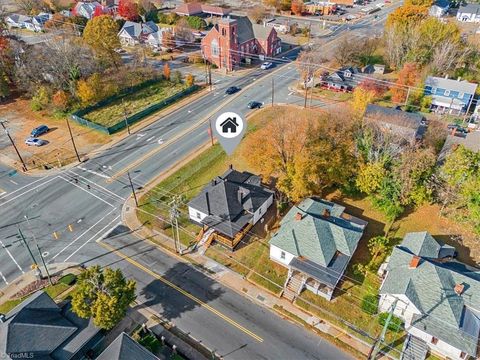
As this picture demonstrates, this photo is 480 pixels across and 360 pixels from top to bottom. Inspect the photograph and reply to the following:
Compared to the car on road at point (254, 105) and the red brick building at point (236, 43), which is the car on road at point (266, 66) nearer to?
the red brick building at point (236, 43)

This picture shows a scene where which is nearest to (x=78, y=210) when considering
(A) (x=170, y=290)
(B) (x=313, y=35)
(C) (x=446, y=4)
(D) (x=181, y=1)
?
(A) (x=170, y=290)

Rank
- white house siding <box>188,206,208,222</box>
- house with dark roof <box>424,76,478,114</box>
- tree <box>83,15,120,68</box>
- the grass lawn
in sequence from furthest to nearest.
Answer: tree <box>83,15,120,68</box> → the grass lawn → house with dark roof <box>424,76,478,114</box> → white house siding <box>188,206,208,222</box>

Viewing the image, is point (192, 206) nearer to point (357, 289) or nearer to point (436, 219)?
point (357, 289)

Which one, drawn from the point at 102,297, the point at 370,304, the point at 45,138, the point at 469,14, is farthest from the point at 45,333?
the point at 469,14

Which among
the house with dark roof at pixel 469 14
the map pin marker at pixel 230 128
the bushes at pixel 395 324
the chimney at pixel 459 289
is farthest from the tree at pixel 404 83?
the house with dark roof at pixel 469 14

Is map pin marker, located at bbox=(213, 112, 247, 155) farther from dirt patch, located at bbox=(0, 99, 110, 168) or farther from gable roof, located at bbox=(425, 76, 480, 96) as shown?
gable roof, located at bbox=(425, 76, 480, 96)

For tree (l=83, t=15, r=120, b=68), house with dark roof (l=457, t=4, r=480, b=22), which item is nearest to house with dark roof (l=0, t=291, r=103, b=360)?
tree (l=83, t=15, r=120, b=68)
